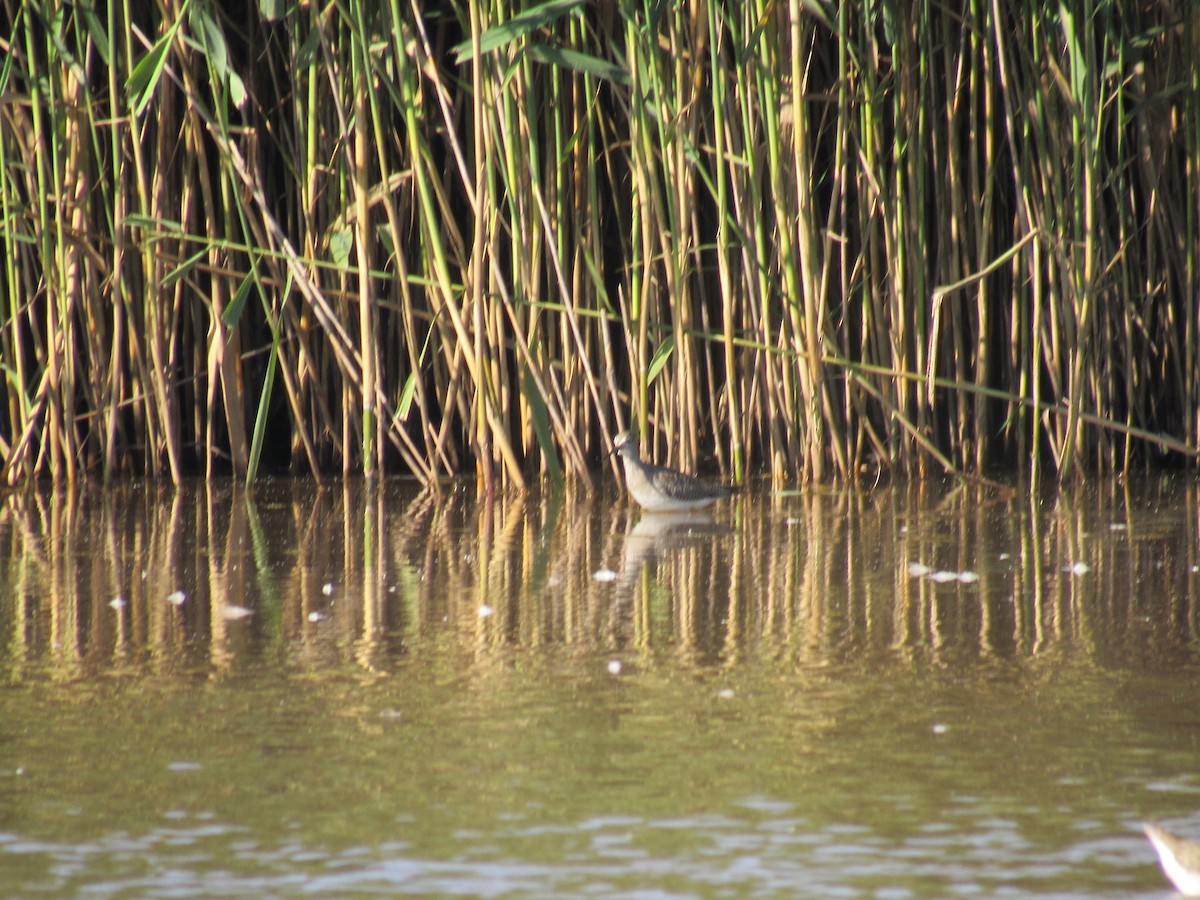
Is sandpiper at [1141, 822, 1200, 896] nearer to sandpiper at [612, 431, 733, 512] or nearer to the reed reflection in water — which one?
the reed reflection in water

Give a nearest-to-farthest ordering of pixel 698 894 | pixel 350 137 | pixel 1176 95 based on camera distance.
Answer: pixel 698 894, pixel 350 137, pixel 1176 95

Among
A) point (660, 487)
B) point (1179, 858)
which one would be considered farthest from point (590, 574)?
point (1179, 858)

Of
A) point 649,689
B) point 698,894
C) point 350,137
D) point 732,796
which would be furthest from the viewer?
point 350,137

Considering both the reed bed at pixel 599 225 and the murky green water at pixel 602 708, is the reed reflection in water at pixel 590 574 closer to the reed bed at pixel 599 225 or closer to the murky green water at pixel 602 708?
the murky green water at pixel 602 708

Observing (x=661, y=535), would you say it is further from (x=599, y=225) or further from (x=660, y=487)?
(x=599, y=225)

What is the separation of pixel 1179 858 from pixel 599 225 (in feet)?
16.3

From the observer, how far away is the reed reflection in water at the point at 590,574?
13.8ft

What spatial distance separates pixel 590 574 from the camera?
5.19 m

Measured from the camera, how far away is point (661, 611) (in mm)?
4570

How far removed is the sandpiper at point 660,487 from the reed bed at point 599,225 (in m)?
0.37

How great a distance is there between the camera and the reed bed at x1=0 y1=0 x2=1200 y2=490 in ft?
21.8

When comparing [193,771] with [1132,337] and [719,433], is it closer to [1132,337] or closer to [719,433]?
[719,433]

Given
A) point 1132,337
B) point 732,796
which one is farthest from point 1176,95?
point 732,796

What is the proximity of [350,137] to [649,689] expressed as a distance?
394cm
